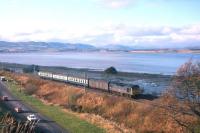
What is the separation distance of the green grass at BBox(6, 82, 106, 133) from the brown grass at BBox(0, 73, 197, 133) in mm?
1454

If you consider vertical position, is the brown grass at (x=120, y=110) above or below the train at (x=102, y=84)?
below

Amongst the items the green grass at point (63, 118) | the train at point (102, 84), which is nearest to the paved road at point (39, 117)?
the green grass at point (63, 118)

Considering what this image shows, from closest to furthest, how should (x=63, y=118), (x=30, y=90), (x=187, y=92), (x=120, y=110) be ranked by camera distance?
(x=187, y=92) → (x=63, y=118) → (x=120, y=110) → (x=30, y=90)

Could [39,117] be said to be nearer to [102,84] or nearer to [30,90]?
[102,84]

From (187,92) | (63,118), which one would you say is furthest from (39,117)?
(187,92)

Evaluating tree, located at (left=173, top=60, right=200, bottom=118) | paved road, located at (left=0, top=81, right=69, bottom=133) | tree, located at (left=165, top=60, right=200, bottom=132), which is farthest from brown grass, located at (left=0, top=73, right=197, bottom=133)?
paved road, located at (left=0, top=81, right=69, bottom=133)

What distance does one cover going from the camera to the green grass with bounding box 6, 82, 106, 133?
42.5 meters

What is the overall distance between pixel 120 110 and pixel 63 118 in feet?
26.5

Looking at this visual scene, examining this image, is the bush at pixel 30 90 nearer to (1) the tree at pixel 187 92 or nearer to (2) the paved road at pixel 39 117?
(2) the paved road at pixel 39 117

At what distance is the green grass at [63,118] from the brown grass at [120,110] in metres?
1.45

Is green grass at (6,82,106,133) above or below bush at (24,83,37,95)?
below

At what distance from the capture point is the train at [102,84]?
59812mm

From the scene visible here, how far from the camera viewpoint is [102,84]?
229 feet

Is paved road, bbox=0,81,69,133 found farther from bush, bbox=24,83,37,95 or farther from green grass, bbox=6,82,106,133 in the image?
bush, bbox=24,83,37,95
